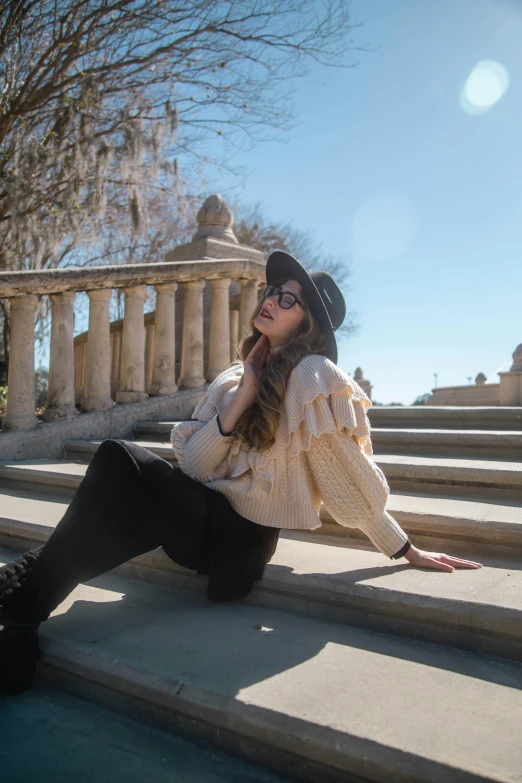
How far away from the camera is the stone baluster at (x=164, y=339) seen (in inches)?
196

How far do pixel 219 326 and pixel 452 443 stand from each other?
2.39 meters

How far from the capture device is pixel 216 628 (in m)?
2.00

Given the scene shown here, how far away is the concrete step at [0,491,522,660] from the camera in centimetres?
185

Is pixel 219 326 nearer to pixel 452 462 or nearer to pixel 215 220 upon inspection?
pixel 215 220

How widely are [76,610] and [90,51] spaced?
788 cm

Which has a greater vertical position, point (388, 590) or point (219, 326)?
point (219, 326)

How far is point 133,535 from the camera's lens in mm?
2098

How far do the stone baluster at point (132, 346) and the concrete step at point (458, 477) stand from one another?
7.67 feet

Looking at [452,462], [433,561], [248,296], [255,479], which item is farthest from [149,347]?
[433,561]

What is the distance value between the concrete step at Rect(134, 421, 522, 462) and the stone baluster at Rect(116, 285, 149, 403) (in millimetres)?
2018

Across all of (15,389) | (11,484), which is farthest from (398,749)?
(15,389)

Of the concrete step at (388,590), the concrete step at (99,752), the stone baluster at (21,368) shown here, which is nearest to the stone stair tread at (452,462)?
the concrete step at (388,590)

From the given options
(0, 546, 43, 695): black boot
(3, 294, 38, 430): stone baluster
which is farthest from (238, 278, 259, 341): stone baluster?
(0, 546, 43, 695): black boot

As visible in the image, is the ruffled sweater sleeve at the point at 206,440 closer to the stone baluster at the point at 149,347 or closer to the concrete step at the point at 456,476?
the concrete step at the point at 456,476
